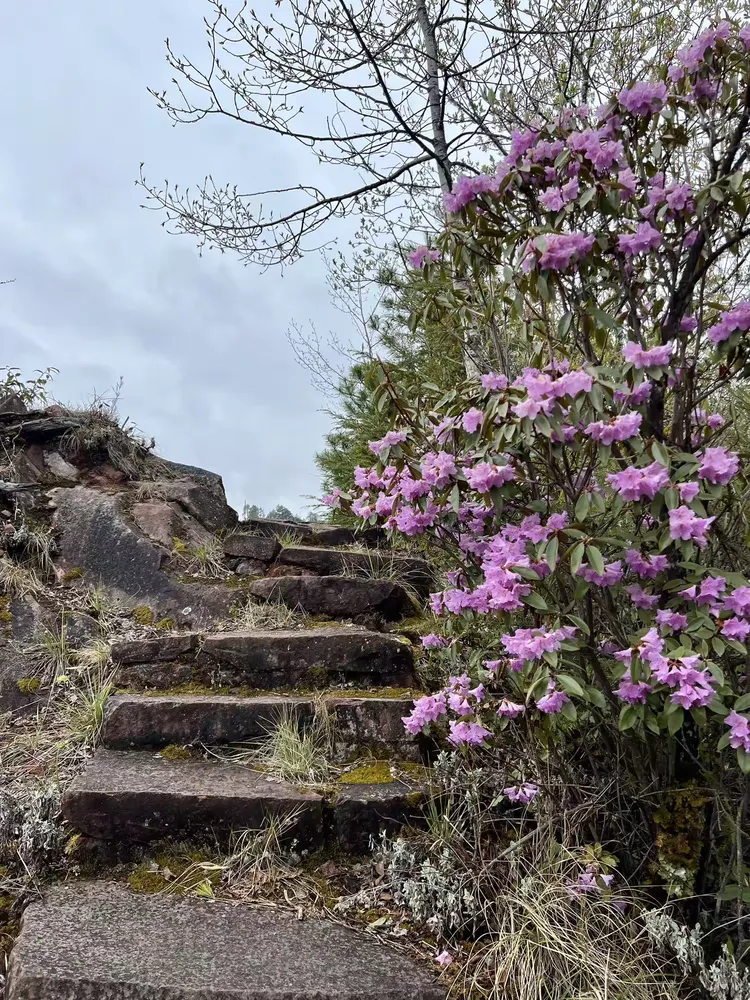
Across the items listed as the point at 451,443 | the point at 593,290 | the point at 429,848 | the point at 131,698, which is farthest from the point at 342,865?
the point at 593,290

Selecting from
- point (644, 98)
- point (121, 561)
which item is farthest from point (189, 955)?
point (121, 561)

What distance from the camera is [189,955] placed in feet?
5.64

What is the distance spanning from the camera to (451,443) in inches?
76.2

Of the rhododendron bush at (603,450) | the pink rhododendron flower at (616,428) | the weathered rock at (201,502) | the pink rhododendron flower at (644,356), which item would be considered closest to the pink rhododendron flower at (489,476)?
the rhododendron bush at (603,450)

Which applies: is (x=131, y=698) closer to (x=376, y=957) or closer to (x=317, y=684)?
(x=317, y=684)

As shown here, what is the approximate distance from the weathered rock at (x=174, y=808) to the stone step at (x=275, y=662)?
2.50 feet

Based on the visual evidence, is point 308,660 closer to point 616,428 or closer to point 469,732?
point 469,732

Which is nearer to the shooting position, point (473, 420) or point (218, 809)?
point (473, 420)

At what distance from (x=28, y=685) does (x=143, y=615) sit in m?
0.75

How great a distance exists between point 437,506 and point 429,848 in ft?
3.61

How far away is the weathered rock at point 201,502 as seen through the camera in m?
4.98

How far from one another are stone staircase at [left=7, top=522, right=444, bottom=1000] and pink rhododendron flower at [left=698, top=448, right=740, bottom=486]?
1.41 meters

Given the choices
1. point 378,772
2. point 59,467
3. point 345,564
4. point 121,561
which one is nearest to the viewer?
point 378,772

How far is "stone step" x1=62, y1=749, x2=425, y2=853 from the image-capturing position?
2.19 m
